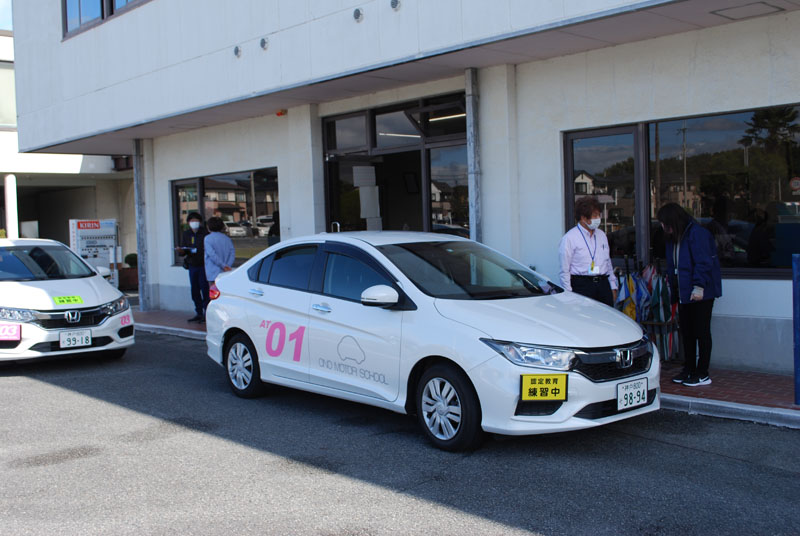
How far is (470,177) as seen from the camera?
32.6 feet

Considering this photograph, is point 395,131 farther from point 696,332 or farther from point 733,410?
point 733,410

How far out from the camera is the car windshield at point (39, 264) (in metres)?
9.98

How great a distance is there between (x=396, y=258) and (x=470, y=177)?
378cm

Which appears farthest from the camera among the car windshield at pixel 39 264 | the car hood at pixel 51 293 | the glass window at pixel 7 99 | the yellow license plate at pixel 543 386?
the glass window at pixel 7 99

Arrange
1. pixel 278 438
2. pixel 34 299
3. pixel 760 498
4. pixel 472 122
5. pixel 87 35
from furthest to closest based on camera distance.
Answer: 1. pixel 87 35
2. pixel 472 122
3. pixel 34 299
4. pixel 278 438
5. pixel 760 498

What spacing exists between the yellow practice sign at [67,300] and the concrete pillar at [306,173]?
4084 mm

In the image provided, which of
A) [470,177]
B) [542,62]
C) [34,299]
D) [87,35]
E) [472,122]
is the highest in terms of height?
[87,35]

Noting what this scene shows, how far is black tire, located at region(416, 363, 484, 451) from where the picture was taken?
17.8 ft

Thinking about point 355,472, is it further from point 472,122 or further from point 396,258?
point 472,122

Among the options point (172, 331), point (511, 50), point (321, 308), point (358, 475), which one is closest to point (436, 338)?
point (358, 475)

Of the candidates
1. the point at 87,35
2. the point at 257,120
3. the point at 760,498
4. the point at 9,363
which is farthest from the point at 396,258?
the point at 87,35

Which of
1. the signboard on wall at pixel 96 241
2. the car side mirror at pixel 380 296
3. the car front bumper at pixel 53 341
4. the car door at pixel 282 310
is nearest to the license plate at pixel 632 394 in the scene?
the car side mirror at pixel 380 296

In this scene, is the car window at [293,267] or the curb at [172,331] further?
the curb at [172,331]

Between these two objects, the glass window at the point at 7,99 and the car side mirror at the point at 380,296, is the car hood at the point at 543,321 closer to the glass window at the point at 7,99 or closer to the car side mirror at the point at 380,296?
the car side mirror at the point at 380,296
